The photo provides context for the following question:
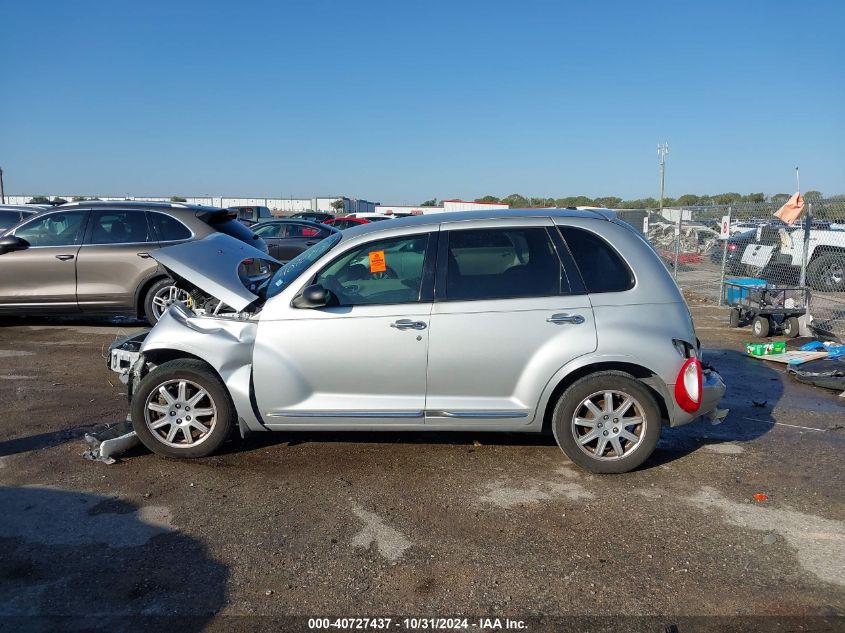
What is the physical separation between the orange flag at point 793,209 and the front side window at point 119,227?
9.70 metres

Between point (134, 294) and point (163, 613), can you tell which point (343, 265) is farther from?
point (134, 294)

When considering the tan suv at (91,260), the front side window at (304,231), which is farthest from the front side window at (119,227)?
the front side window at (304,231)

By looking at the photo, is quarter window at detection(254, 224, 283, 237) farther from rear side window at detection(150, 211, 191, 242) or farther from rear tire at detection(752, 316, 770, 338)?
rear tire at detection(752, 316, 770, 338)

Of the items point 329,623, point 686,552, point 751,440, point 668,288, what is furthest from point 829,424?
point 329,623

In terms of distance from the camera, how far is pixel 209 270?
498 centimetres

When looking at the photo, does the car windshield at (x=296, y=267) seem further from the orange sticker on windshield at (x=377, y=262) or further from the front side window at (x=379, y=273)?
the orange sticker on windshield at (x=377, y=262)

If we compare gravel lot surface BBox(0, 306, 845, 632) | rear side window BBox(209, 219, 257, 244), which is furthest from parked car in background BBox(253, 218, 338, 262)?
gravel lot surface BBox(0, 306, 845, 632)

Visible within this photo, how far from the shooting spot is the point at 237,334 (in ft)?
15.5

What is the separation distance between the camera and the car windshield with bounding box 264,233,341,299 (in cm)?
486

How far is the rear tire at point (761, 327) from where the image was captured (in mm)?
9891

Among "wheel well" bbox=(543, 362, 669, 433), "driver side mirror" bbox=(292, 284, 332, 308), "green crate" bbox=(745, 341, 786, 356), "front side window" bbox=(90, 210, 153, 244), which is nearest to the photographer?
"driver side mirror" bbox=(292, 284, 332, 308)

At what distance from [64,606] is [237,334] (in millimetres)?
2034

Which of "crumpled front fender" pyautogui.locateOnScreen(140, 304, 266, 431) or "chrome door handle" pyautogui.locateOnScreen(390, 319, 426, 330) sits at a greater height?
"chrome door handle" pyautogui.locateOnScreen(390, 319, 426, 330)

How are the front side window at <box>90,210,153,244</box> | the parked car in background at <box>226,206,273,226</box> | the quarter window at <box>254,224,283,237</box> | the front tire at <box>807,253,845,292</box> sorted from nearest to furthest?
1. the front side window at <box>90,210,153,244</box>
2. the front tire at <box>807,253,845,292</box>
3. the quarter window at <box>254,224,283,237</box>
4. the parked car in background at <box>226,206,273,226</box>
